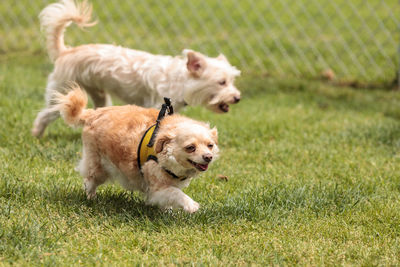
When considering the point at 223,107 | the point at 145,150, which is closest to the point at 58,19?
the point at 223,107

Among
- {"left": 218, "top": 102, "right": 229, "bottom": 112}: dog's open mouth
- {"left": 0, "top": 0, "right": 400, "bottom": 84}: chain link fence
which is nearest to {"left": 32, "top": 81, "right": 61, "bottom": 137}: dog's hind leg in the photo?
{"left": 218, "top": 102, "right": 229, "bottom": 112}: dog's open mouth

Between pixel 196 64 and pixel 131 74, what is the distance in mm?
586

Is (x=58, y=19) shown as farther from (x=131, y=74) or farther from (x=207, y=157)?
(x=207, y=157)

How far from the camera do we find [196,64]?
495 cm

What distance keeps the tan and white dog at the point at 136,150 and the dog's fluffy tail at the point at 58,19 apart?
5.39 ft

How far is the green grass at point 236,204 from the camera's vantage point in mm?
2736

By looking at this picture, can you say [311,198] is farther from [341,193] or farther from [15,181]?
[15,181]

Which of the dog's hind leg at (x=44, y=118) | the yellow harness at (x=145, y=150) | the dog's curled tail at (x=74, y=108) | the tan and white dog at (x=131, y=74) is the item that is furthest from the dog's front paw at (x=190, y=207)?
the dog's hind leg at (x=44, y=118)

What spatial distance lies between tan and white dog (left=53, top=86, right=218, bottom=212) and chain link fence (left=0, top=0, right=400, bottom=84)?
4.92 meters

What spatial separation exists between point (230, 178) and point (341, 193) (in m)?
0.82

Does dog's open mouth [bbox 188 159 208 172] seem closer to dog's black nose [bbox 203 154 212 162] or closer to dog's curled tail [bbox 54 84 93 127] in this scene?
dog's black nose [bbox 203 154 212 162]

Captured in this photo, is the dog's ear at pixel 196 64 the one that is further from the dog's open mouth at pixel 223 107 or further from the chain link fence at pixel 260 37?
the chain link fence at pixel 260 37

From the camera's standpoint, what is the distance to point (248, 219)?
10.6 ft

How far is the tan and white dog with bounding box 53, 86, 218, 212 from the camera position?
3033 mm
